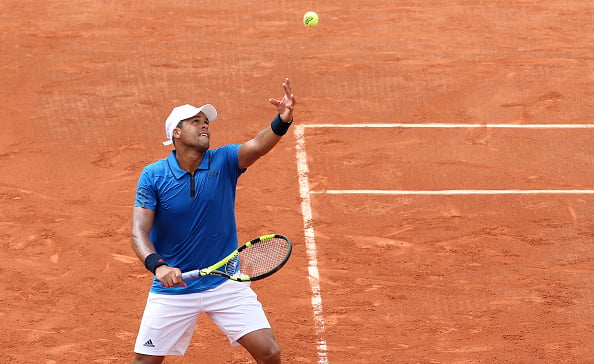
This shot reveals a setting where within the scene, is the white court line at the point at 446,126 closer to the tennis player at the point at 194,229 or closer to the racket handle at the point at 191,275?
the tennis player at the point at 194,229

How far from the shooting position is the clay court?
29.8 feet

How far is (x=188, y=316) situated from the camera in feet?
22.9

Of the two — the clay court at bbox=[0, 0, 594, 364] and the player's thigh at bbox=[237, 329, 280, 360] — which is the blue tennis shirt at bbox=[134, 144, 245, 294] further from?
the clay court at bbox=[0, 0, 594, 364]

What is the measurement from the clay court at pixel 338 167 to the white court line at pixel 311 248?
30mm

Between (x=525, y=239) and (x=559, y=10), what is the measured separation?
27.0ft

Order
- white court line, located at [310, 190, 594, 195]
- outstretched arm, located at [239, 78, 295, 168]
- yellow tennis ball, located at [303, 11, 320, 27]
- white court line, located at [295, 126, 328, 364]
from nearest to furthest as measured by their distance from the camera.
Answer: outstretched arm, located at [239, 78, 295, 168] < white court line, located at [295, 126, 328, 364] < white court line, located at [310, 190, 594, 195] < yellow tennis ball, located at [303, 11, 320, 27]

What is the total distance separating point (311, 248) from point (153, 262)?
409cm

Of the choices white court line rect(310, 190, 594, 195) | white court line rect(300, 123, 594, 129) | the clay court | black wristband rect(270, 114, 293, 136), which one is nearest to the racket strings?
black wristband rect(270, 114, 293, 136)

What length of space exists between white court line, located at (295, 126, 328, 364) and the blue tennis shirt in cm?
209

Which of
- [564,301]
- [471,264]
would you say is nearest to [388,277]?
[471,264]

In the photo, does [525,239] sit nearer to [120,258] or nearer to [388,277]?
[388,277]

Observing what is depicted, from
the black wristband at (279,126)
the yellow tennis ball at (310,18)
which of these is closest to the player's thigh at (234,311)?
the black wristband at (279,126)

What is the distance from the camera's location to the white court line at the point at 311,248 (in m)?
8.84

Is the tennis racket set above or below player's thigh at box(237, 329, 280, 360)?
above
